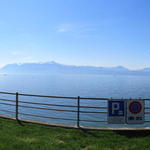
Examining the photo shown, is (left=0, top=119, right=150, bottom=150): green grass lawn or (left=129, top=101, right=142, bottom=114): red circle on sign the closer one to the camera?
(left=0, top=119, right=150, bottom=150): green grass lawn

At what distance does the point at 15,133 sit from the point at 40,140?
1139 millimetres

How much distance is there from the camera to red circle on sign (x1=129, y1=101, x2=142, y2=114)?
242 inches

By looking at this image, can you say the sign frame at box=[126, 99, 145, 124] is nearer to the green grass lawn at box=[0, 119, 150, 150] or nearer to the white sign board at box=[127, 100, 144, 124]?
the white sign board at box=[127, 100, 144, 124]

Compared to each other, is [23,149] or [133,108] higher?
[133,108]

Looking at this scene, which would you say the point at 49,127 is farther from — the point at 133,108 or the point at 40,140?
the point at 133,108

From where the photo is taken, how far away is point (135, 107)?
616 cm

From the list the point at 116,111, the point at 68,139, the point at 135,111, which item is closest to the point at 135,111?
the point at 135,111

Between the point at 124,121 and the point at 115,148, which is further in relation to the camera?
the point at 124,121

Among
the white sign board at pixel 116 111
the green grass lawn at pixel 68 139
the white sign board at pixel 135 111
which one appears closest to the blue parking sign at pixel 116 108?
the white sign board at pixel 116 111

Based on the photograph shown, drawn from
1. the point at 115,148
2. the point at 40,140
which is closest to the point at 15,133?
the point at 40,140

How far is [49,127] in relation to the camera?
625 centimetres

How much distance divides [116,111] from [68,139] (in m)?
2.23

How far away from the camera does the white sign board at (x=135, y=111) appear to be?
20.1ft

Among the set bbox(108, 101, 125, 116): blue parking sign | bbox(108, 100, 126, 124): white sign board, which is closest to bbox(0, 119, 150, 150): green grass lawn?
bbox(108, 100, 126, 124): white sign board
